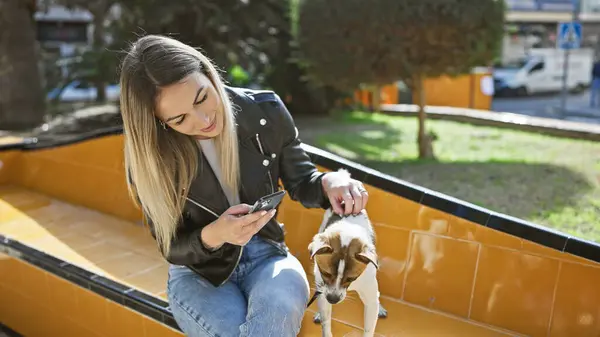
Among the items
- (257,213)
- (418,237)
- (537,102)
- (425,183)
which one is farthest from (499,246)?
(537,102)

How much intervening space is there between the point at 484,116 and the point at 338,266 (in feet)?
29.5

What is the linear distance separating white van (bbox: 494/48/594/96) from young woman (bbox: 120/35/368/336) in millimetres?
21127

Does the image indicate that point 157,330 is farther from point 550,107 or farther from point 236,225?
point 550,107

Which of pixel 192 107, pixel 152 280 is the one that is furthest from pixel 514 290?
pixel 152 280

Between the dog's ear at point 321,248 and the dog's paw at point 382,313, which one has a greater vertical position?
the dog's ear at point 321,248

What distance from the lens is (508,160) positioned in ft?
23.5

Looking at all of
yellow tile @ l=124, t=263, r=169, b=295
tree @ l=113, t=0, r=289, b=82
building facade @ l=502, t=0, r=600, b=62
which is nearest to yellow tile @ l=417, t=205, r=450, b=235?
yellow tile @ l=124, t=263, r=169, b=295

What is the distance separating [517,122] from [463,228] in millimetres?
7384

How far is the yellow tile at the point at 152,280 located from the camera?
3.36 meters

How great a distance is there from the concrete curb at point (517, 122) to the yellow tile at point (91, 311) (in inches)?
287

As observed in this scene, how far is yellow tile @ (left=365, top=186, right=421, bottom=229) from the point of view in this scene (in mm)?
3164

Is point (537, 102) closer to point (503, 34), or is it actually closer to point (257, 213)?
point (503, 34)

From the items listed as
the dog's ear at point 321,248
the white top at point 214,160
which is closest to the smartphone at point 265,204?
the dog's ear at point 321,248

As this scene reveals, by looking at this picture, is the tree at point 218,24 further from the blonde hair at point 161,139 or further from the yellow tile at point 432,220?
the blonde hair at point 161,139
